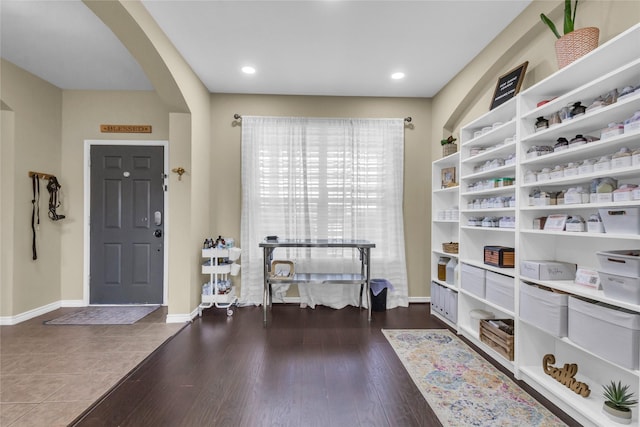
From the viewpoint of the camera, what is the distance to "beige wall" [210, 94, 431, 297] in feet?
13.6

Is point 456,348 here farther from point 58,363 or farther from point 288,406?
point 58,363

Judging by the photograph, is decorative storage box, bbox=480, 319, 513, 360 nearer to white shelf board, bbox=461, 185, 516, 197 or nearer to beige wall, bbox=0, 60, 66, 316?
white shelf board, bbox=461, 185, 516, 197

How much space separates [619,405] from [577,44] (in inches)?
83.1

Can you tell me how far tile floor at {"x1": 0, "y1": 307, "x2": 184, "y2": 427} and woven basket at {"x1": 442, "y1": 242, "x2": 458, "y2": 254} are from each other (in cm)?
308

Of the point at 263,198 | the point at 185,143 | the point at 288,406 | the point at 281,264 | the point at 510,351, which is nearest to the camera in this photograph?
the point at 288,406

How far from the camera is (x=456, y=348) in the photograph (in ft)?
9.18

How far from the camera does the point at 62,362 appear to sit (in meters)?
2.51

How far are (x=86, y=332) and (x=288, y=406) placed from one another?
253 cm

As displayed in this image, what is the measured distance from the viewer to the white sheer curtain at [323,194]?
4.09m

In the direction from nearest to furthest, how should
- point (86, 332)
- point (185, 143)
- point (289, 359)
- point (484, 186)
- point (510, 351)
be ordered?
point (510, 351)
point (289, 359)
point (484, 186)
point (86, 332)
point (185, 143)

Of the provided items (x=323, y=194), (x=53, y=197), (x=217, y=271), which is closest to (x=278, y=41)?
(x=323, y=194)

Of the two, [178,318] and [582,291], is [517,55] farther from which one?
[178,318]

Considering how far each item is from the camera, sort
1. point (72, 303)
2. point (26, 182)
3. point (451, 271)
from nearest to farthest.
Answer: point (451, 271), point (26, 182), point (72, 303)

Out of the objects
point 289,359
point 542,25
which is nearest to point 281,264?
point 289,359
